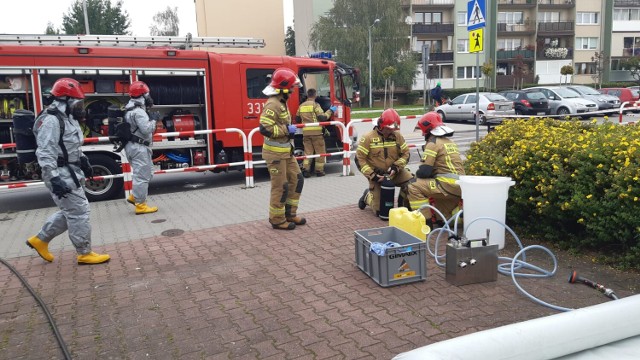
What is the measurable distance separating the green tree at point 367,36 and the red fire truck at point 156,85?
3736 cm

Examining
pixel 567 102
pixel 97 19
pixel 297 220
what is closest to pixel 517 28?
pixel 567 102

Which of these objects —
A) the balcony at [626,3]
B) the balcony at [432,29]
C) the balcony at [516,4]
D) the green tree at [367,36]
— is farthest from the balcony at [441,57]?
the balcony at [626,3]

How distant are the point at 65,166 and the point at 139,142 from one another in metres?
2.62

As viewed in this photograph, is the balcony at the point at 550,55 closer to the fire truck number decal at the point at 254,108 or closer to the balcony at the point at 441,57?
the balcony at the point at 441,57

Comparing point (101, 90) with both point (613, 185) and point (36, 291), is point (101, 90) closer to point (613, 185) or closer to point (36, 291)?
point (36, 291)

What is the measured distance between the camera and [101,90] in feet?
31.4

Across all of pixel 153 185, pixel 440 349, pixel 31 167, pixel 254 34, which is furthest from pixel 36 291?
pixel 254 34

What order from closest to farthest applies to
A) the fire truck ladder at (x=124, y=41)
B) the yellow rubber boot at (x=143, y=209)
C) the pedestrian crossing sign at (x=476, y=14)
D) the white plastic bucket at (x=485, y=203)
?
the white plastic bucket at (x=485, y=203) < the yellow rubber boot at (x=143, y=209) < the pedestrian crossing sign at (x=476, y=14) < the fire truck ladder at (x=124, y=41)

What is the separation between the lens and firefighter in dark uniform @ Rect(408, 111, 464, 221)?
20.8 feet

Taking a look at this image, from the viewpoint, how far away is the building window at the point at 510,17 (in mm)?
55625

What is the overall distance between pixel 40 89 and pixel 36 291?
5.37 meters

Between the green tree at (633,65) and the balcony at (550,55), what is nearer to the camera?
the green tree at (633,65)

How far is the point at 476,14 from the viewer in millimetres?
8328

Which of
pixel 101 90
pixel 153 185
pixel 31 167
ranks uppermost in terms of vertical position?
pixel 101 90
